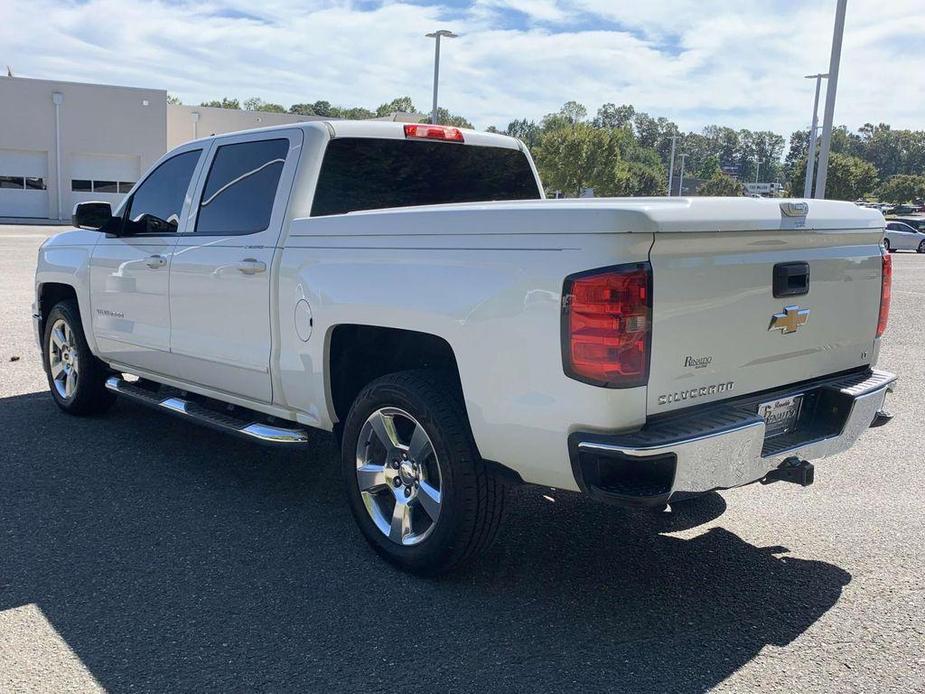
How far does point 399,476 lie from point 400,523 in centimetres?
21

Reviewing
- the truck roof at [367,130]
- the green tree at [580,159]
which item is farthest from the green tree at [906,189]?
the truck roof at [367,130]

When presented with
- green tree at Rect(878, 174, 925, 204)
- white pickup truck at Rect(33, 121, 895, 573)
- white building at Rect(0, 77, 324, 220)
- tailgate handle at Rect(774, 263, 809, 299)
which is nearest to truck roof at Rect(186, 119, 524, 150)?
white pickup truck at Rect(33, 121, 895, 573)

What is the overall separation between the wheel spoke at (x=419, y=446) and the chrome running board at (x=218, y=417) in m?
0.87

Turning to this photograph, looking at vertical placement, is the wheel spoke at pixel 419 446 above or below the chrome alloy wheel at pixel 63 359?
above

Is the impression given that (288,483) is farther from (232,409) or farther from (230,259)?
(230,259)

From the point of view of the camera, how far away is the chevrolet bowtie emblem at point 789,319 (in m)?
3.57

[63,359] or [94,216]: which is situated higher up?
[94,216]

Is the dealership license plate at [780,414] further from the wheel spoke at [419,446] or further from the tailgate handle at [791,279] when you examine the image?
the wheel spoke at [419,446]

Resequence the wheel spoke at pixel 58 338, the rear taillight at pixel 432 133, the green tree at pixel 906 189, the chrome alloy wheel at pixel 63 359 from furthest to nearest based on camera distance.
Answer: the green tree at pixel 906 189 → the wheel spoke at pixel 58 338 → the chrome alloy wheel at pixel 63 359 → the rear taillight at pixel 432 133

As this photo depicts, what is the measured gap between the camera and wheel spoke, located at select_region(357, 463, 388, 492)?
4043mm

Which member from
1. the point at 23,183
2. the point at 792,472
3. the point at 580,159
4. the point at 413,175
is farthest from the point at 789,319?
the point at 580,159

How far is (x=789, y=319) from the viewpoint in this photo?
3.62 metres

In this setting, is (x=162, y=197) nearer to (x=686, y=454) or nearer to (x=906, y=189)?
(x=686, y=454)

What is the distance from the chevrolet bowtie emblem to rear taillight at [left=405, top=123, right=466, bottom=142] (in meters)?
2.45
